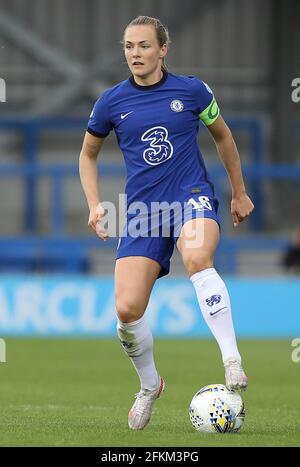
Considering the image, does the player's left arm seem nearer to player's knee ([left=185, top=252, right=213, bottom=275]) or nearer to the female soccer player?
the female soccer player

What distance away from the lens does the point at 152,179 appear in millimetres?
6746

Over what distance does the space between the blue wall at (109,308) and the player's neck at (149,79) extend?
955 centimetres

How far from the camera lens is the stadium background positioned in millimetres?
22578

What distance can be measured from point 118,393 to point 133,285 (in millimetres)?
3247

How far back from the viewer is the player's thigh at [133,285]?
6.59 metres

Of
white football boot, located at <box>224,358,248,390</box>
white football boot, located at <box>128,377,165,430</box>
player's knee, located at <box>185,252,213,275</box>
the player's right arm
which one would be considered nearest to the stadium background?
the player's right arm

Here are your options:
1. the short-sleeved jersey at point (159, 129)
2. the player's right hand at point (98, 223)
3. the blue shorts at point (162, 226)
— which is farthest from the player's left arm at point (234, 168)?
the player's right hand at point (98, 223)

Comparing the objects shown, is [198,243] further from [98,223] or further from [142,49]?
[142,49]

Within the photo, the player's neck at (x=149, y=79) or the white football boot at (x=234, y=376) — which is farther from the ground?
the player's neck at (x=149, y=79)

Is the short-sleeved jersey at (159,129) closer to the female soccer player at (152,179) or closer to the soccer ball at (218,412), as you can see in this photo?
the female soccer player at (152,179)

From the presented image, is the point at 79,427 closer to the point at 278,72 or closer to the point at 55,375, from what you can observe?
the point at 55,375

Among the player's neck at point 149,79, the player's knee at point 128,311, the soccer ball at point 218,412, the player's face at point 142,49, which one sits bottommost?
the soccer ball at point 218,412

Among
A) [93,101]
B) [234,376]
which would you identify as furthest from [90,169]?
[93,101]

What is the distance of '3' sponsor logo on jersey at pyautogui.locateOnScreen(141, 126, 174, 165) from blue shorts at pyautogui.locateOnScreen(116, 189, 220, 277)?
0.26 metres
